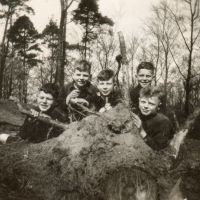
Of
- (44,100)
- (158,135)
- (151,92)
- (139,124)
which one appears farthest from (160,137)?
(44,100)

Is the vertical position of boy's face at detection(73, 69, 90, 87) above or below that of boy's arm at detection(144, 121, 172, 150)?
above

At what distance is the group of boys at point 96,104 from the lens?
470 centimetres

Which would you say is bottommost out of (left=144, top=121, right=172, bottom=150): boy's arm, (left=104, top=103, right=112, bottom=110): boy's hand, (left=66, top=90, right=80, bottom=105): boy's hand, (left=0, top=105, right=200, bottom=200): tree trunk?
(left=0, top=105, right=200, bottom=200): tree trunk

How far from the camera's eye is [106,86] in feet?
18.2

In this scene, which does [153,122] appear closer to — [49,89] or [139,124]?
[139,124]

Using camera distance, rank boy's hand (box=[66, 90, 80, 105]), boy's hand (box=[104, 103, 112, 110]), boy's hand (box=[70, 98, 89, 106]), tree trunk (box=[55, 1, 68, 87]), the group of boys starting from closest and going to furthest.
A: the group of boys
boy's hand (box=[104, 103, 112, 110])
boy's hand (box=[70, 98, 89, 106])
boy's hand (box=[66, 90, 80, 105])
tree trunk (box=[55, 1, 68, 87])

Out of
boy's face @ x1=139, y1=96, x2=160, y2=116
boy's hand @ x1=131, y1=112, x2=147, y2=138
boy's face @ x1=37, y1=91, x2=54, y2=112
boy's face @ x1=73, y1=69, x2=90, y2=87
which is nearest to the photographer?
boy's hand @ x1=131, y1=112, x2=147, y2=138

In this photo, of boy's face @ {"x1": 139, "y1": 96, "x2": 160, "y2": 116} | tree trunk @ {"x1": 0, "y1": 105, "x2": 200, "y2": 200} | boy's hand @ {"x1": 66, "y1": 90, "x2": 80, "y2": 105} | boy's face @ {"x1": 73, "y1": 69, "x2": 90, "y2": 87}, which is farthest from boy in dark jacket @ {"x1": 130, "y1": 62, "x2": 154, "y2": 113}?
tree trunk @ {"x1": 0, "y1": 105, "x2": 200, "y2": 200}

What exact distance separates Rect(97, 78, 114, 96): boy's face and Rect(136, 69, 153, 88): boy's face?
2.69 ft

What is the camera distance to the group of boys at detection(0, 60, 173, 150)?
185 inches

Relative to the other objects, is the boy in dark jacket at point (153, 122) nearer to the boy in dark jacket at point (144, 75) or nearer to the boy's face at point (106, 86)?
the boy's face at point (106, 86)

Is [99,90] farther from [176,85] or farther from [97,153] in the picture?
[176,85]

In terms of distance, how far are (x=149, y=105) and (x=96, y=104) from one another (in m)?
1.12

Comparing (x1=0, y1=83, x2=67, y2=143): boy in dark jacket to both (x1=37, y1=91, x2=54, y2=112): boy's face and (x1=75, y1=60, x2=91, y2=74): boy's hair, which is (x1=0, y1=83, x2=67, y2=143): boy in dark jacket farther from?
(x1=75, y1=60, x2=91, y2=74): boy's hair
